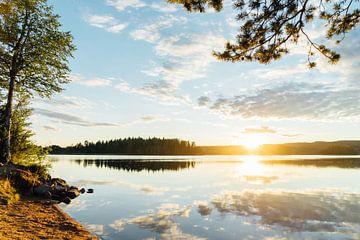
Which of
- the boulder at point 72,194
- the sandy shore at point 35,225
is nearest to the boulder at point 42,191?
the boulder at point 72,194

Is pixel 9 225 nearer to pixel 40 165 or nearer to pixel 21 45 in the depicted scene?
pixel 40 165

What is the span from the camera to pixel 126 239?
11.2 meters

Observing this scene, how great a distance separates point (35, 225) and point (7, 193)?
252 inches

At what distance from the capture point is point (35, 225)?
34.3 ft

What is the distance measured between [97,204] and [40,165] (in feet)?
22.3

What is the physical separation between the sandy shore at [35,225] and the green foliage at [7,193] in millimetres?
516

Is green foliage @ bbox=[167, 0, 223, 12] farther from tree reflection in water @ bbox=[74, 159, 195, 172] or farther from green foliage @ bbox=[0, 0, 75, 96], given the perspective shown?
tree reflection in water @ bbox=[74, 159, 195, 172]

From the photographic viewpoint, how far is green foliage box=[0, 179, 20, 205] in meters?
14.0

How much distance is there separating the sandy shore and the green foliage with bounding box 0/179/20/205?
0.52 meters

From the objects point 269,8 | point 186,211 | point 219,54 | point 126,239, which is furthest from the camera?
point 186,211

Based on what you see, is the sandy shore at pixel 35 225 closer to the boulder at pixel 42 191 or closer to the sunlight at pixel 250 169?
the boulder at pixel 42 191

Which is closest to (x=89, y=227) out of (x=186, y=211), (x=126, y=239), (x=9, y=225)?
(x=126, y=239)

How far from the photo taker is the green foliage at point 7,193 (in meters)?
14.0

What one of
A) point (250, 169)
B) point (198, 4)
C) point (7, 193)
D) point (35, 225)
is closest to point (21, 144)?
point (7, 193)
